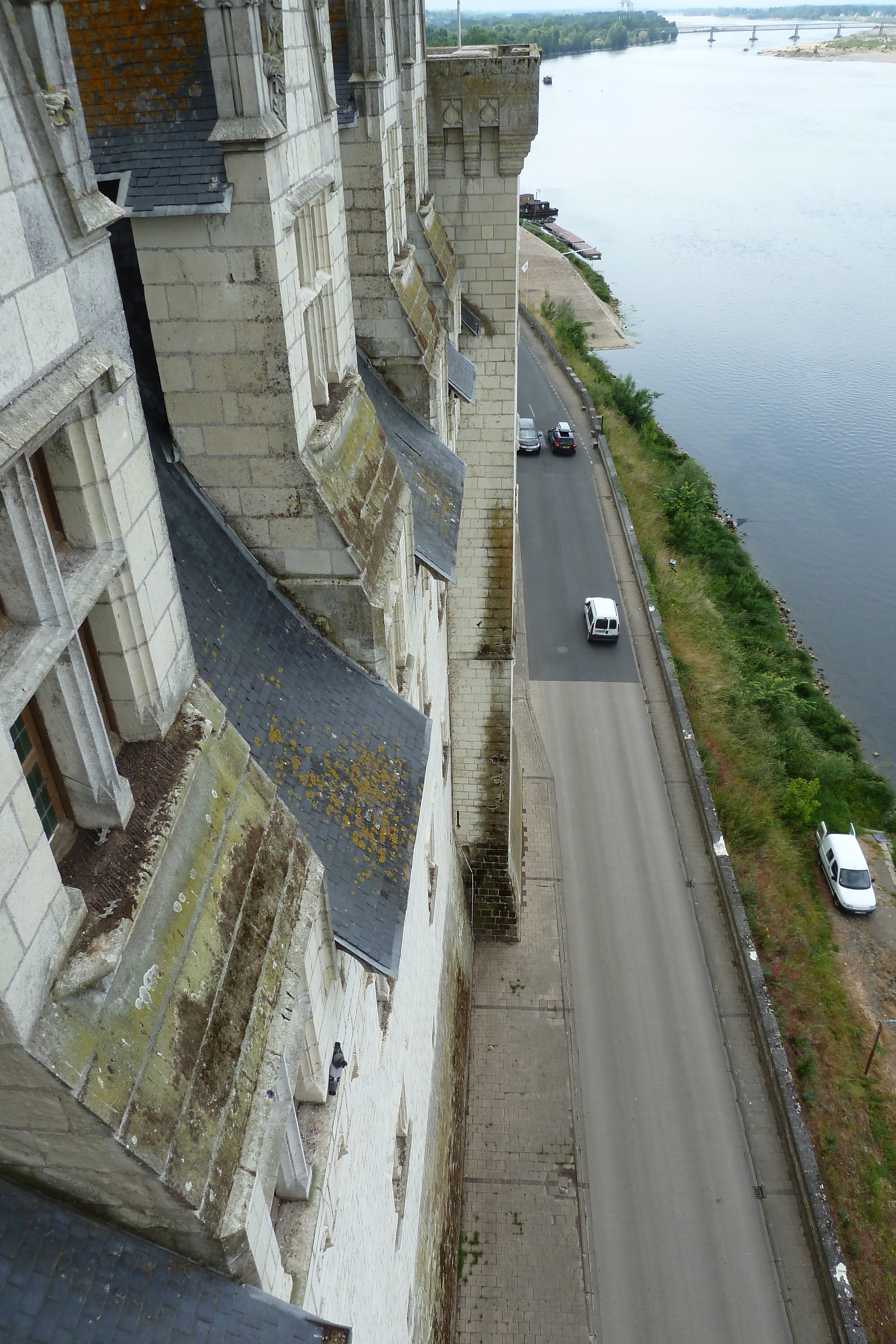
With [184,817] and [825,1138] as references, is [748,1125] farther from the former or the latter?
[184,817]

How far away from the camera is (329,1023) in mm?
8055

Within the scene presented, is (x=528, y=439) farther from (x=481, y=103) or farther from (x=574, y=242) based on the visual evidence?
(x=574, y=242)

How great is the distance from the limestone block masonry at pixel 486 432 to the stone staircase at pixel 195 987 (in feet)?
43.9

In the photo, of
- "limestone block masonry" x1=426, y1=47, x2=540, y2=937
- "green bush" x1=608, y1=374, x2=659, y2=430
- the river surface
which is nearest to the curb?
"limestone block masonry" x1=426, y1=47, x2=540, y2=937

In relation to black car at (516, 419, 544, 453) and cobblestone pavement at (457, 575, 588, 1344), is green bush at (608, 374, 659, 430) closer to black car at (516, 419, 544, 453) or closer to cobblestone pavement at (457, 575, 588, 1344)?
black car at (516, 419, 544, 453)

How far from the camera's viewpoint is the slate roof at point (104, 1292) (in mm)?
4691

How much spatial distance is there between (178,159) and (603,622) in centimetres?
2756

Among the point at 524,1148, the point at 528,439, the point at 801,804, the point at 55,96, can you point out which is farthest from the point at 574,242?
the point at 55,96

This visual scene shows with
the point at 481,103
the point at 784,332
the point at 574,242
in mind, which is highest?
the point at 481,103

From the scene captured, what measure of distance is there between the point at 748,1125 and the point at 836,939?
23.6ft

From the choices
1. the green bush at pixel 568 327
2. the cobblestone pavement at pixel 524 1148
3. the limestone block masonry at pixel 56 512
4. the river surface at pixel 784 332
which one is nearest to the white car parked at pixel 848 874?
the cobblestone pavement at pixel 524 1148

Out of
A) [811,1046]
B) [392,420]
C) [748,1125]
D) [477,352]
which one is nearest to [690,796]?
[811,1046]

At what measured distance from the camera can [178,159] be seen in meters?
7.76

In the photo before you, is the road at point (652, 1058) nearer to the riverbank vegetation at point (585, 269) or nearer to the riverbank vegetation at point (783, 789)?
the riverbank vegetation at point (783, 789)
